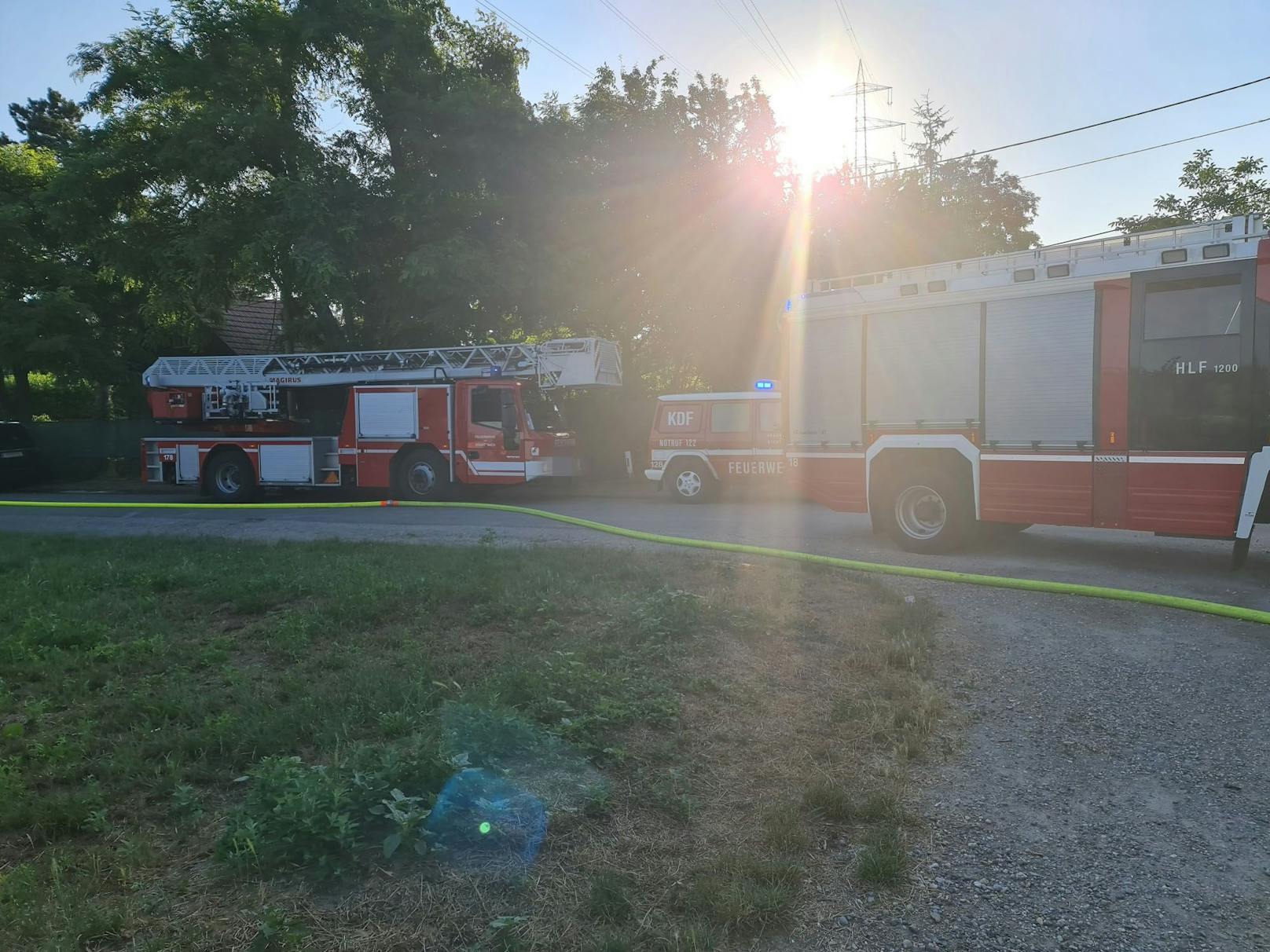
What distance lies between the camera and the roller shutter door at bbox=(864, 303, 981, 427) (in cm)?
984

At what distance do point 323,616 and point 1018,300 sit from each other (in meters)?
7.43

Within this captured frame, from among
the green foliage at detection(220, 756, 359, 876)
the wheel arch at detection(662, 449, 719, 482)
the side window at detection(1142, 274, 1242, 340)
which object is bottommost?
the green foliage at detection(220, 756, 359, 876)

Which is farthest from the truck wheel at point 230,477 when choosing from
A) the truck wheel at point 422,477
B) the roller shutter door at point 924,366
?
the roller shutter door at point 924,366

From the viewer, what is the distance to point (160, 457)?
1945 centimetres

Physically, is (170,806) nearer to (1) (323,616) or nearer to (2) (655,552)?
(1) (323,616)

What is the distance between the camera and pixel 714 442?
15758 millimetres

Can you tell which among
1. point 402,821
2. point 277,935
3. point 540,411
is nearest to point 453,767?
point 402,821

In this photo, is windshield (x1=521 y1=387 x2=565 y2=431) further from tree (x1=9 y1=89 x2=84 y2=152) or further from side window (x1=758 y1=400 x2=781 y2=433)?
tree (x1=9 y1=89 x2=84 y2=152)

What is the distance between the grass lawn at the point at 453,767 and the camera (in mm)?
2824

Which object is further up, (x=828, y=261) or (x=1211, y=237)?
(x=828, y=261)

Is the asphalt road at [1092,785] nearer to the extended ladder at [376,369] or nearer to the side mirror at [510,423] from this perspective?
the side mirror at [510,423]

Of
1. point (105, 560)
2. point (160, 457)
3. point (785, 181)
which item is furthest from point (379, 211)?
point (105, 560)

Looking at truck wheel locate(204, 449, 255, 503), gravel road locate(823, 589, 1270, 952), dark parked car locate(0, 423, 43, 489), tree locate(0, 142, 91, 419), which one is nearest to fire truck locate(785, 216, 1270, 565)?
gravel road locate(823, 589, 1270, 952)

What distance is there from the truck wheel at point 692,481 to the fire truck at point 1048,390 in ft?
15.4
